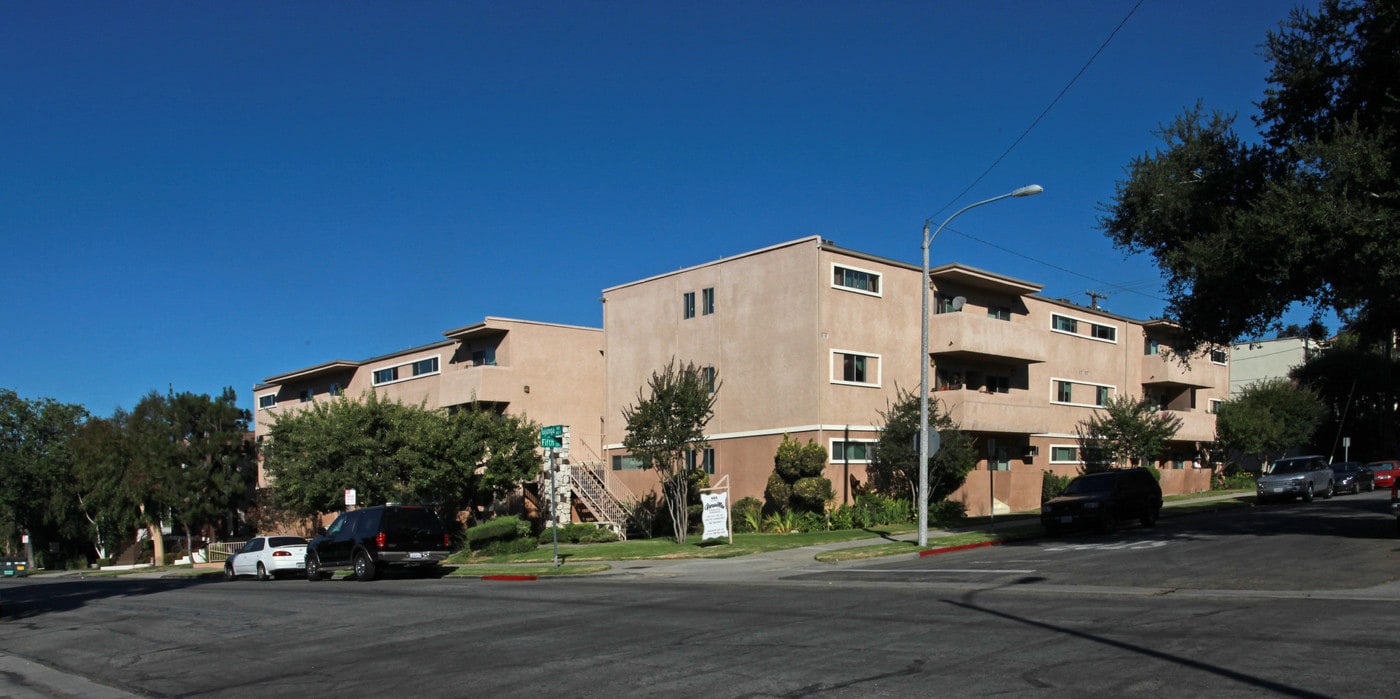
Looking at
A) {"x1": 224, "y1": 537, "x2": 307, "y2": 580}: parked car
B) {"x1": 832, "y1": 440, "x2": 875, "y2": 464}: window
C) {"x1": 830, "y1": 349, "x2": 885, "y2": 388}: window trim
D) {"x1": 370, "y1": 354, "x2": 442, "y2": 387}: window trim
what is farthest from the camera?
{"x1": 370, "y1": 354, "x2": 442, "y2": 387}: window trim

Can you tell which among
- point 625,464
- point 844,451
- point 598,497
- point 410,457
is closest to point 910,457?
point 844,451

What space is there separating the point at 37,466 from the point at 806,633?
7216cm

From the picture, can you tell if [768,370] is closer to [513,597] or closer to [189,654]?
[513,597]

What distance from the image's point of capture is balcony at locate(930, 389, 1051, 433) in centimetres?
3706

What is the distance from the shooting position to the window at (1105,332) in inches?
1943

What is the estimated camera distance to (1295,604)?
1239 cm

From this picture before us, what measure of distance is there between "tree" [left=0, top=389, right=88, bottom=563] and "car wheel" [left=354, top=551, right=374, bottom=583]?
4670 cm

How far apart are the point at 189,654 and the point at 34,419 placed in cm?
7260

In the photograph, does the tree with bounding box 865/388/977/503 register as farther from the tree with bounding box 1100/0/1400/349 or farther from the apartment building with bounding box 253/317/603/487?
the apartment building with bounding box 253/317/603/487

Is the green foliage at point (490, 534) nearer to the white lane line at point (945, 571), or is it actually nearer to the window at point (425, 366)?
the white lane line at point (945, 571)

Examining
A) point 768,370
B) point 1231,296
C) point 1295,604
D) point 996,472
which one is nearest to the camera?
point 1295,604

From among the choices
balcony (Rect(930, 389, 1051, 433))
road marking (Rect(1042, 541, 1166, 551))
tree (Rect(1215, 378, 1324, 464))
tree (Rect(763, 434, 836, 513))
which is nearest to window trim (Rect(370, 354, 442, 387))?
tree (Rect(763, 434, 836, 513))

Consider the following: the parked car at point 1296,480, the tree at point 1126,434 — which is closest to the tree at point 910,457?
the parked car at point 1296,480

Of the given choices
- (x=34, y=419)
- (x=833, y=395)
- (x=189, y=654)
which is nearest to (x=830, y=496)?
(x=833, y=395)
